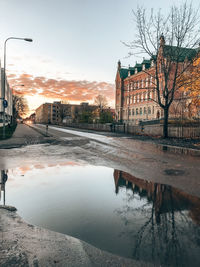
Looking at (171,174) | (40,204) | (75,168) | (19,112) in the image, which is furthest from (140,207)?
(19,112)

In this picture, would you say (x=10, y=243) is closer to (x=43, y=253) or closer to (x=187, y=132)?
(x=43, y=253)

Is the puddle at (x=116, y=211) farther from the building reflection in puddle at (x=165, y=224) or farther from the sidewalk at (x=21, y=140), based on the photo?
the sidewalk at (x=21, y=140)

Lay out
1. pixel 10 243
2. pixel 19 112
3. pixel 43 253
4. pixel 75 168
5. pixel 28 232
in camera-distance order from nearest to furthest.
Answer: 1. pixel 43 253
2. pixel 10 243
3. pixel 28 232
4. pixel 75 168
5. pixel 19 112

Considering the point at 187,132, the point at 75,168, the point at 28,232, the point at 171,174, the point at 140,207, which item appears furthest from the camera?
the point at 187,132

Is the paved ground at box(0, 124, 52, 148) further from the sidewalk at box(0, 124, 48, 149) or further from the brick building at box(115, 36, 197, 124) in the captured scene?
the brick building at box(115, 36, 197, 124)

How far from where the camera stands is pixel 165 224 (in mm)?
3158

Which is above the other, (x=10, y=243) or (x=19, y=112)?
(x=19, y=112)

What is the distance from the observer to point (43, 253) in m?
2.44

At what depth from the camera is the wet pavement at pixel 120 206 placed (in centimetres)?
262

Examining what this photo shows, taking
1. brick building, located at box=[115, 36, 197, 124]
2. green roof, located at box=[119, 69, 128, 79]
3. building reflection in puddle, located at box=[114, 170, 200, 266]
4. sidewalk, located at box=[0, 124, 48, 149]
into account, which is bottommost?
building reflection in puddle, located at box=[114, 170, 200, 266]

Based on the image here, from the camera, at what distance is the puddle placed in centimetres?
259

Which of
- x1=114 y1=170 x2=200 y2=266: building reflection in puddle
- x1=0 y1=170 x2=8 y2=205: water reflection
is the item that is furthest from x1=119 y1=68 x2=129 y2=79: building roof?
x1=114 y1=170 x2=200 y2=266: building reflection in puddle

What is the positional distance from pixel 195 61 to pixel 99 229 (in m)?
21.0

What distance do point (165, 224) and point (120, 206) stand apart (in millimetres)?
1010
